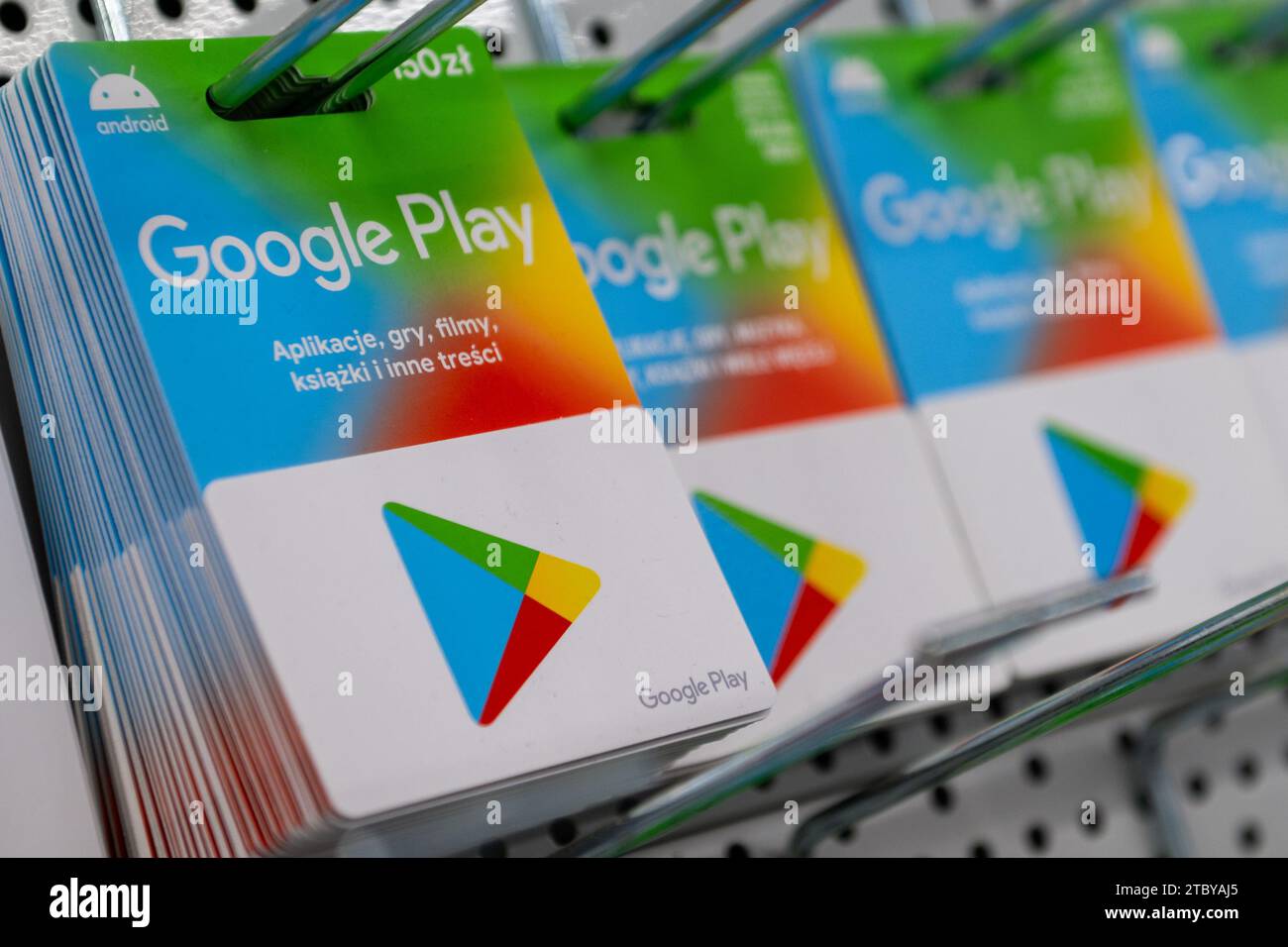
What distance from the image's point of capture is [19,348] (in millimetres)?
745

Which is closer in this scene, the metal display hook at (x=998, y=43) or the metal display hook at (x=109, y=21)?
the metal display hook at (x=109, y=21)

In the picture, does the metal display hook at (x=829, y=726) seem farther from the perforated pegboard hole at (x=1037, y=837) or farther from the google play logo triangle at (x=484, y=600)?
the perforated pegboard hole at (x=1037, y=837)

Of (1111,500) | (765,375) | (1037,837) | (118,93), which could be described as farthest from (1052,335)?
(118,93)

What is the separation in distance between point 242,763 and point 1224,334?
0.75 m

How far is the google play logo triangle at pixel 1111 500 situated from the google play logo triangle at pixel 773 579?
19 cm

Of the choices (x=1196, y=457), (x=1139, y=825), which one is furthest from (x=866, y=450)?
(x=1139, y=825)

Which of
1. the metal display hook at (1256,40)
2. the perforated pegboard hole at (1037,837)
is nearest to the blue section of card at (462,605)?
the perforated pegboard hole at (1037,837)

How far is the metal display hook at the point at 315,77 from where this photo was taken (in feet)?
2.23

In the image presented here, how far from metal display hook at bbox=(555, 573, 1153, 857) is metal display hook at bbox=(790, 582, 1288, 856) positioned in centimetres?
5

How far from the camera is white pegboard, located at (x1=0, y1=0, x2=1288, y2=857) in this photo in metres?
0.89

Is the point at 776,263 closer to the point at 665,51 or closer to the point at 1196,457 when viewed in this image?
the point at 665,51

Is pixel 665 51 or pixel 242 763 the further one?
pixel 665 51

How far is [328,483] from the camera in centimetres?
67
